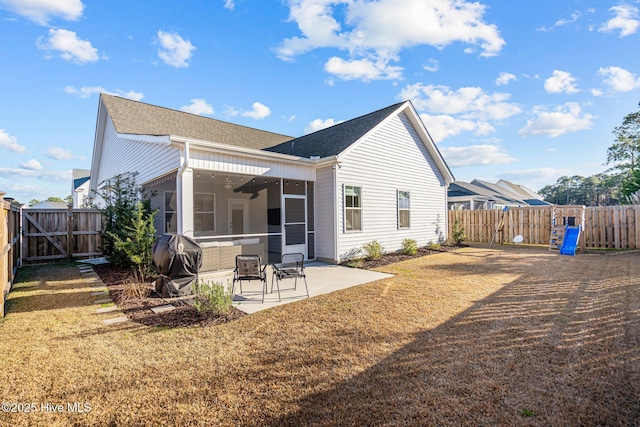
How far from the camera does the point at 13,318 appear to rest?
15.3 feet

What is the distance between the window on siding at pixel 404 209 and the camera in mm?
12062

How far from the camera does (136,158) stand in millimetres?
10586

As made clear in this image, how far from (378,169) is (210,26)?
780cm

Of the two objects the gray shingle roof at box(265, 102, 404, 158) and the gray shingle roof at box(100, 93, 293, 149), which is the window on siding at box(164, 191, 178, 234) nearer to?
the gray shingle roof at box(100, 93, 293, 149)

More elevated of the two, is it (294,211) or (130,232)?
(294,211)

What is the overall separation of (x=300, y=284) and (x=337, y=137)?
22.4 feet

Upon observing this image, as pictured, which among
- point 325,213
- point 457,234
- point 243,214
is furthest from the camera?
point 457,234

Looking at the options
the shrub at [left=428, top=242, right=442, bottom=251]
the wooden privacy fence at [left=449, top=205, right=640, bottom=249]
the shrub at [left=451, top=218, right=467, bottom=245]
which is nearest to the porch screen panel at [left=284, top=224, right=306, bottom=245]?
the shrub at [left=428, top=242, right=442, bottom=251]

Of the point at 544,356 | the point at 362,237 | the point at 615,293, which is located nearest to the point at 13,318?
the point at 544,356

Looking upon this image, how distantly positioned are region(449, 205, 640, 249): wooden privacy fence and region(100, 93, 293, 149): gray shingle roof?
12.0 metres

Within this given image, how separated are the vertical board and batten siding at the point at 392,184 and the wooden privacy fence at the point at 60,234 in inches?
361

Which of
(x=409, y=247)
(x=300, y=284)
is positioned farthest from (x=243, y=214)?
(x=409, y=247)

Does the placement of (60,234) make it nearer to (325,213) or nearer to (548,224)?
(325,213)

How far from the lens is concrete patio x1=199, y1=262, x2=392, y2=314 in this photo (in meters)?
5.52
